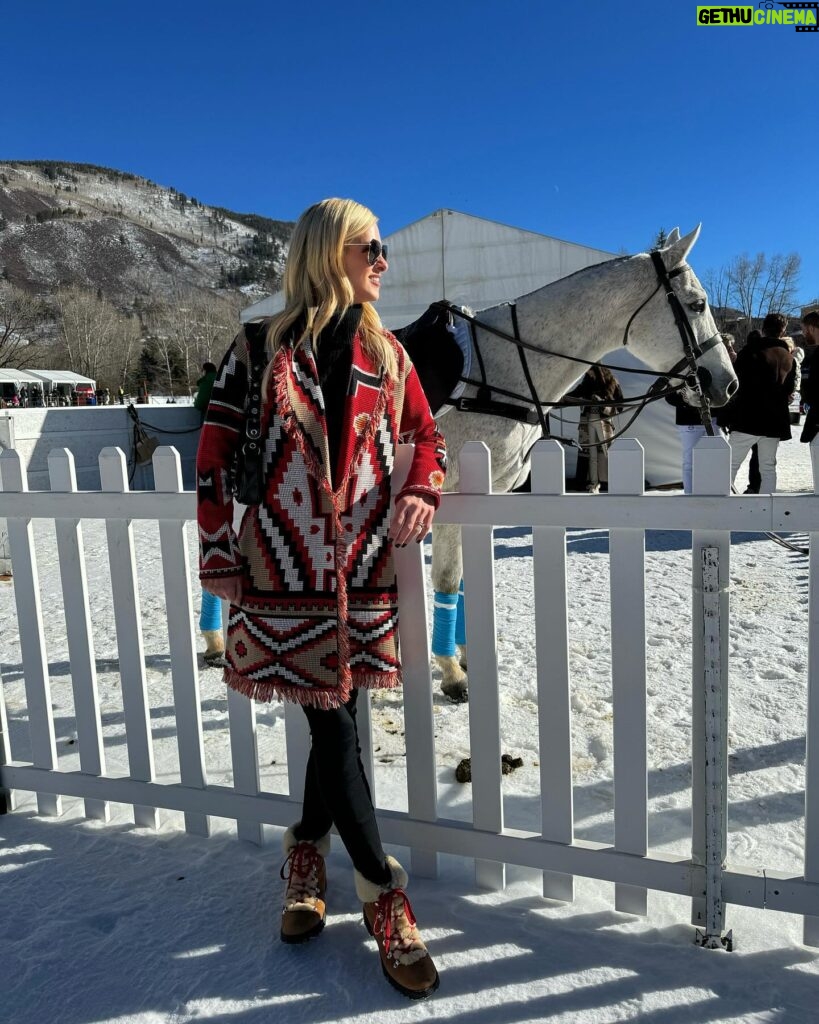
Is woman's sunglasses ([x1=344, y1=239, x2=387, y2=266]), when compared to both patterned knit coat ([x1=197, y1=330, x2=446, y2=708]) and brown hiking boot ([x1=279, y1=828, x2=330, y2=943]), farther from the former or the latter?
brown hiking boot ([x1=279, y1=828, x2=330, y2=943])

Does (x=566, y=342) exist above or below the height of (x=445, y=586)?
above

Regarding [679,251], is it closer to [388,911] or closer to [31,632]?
[388,911]

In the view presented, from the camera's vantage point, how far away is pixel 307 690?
1714mm

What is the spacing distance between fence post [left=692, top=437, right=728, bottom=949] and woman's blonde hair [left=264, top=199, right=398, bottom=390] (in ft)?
3.23

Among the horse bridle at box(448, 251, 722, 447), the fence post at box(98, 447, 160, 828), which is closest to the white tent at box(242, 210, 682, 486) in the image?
the horse bridle at box(448, 251, 722, 447)

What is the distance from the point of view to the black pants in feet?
5.81

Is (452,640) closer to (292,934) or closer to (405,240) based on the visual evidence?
(292,934)

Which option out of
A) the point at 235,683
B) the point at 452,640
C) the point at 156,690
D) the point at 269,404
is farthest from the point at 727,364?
the point at 156,690

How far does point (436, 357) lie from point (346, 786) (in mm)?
1886

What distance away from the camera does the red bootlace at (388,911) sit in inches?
70.2

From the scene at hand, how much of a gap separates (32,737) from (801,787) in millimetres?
2898

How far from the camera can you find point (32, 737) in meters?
2.64

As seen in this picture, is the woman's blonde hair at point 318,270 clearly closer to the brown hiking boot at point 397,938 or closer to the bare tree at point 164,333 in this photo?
the brown hiking boot at point 397,938

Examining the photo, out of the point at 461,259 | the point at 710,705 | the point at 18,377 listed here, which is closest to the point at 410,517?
the point at 710,705
